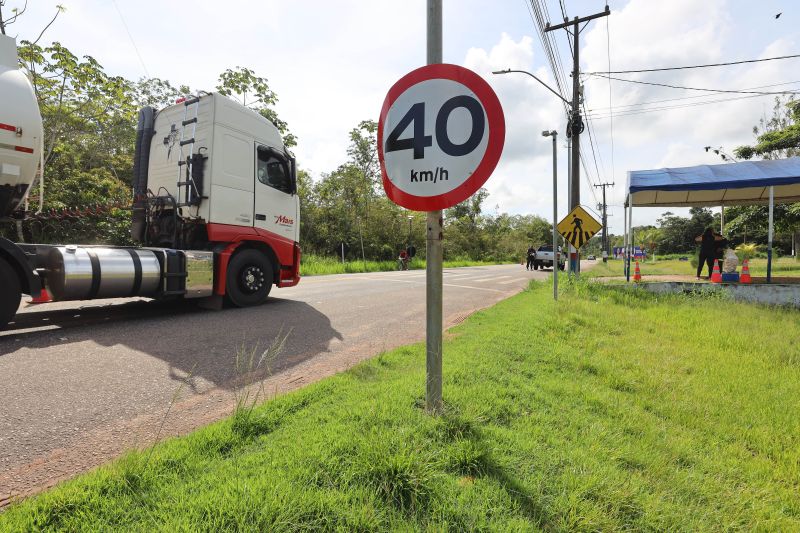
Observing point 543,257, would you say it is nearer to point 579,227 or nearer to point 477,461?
point 579,227

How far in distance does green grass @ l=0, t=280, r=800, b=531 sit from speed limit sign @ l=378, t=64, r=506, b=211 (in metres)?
1.37

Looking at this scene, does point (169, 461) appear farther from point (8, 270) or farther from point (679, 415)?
point (8, 270)

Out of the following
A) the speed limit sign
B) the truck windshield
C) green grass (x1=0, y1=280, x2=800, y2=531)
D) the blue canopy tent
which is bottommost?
green grass (x1=0, y1=280, x2=800, y2=531)

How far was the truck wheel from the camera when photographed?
6.86 m

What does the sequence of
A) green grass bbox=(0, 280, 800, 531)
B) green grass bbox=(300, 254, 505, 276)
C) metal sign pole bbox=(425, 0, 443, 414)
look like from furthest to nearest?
green grass bbox=(300, 254, 505, 276) < metal sign pole bbox=(425, 0, 443, 414) < green grass bbox=(0, 280, 800, 531)

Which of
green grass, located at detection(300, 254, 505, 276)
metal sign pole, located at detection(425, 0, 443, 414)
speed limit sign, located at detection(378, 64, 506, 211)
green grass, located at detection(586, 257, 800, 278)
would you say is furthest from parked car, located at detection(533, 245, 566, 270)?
speed limit sign, located at detection(378, 64, 506, 211)

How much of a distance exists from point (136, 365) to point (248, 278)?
138 inches

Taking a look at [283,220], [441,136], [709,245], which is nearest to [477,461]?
[441,136]

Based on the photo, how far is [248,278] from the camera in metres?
7.13

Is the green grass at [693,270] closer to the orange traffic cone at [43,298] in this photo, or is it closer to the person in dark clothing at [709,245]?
the person in dark clothing at [709,245]

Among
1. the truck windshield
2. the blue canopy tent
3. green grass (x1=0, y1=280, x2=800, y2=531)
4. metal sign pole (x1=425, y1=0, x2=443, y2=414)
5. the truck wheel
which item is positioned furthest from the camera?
the blue canopy tent

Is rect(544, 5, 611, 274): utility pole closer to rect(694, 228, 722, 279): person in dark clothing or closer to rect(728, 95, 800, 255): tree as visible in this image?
rect(694, 228, 722, 279): person in dark clothing

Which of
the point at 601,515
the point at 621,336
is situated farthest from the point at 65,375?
the point at 621,336

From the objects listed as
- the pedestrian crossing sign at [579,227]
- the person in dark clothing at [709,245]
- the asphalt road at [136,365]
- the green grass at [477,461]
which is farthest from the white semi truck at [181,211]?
the person in dark clothing at [709,245]
